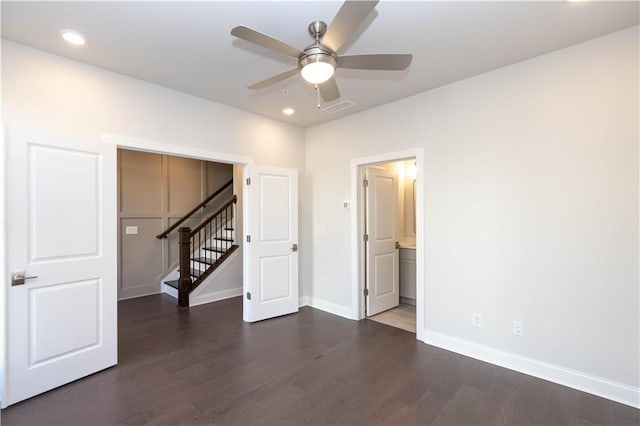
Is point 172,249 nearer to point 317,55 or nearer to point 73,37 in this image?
point 73,37

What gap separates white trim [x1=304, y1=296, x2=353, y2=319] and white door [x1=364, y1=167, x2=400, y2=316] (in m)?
0.31

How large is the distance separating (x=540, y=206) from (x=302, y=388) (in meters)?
2.62

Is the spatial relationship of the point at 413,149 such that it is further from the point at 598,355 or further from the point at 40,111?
the point at 40,111

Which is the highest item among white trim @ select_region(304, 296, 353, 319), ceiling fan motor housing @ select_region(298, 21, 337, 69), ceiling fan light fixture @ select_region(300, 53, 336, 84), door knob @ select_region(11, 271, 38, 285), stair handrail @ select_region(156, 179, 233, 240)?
ceiling fan motor housing @ select_region(298, 21, 337, 69)

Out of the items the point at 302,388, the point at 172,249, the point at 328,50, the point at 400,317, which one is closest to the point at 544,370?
the point at 400,317

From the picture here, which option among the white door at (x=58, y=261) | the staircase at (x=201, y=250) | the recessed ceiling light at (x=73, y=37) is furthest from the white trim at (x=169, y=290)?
the recessed ceiling light at (x=73, y=37)

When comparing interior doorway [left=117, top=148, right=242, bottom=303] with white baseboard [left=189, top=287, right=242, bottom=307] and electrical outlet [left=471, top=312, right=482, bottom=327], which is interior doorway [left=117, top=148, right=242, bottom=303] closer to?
white baseboard [left=189, top=287, right=242, bottom=307]

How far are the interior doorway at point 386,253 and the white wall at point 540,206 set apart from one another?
771 mm

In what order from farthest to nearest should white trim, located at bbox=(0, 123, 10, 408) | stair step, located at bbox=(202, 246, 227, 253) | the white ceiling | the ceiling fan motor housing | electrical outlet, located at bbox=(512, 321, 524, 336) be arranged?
stair step, located at bbox=(202, 246, 227, 253)
electrical outlet, located at bbox=(512, 321, 524, 336)
white trim, located at bbox=(0, 123, 10, 408)
the white ceiling
the ceiling fan motor housing

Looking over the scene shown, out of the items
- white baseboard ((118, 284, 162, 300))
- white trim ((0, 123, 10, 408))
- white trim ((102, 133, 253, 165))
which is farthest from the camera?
white baseboard ((118, 284, 162, 300))

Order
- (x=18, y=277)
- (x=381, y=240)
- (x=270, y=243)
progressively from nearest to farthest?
(x=18, y=277) < (x=270, y=243) < (x=381, y=240)

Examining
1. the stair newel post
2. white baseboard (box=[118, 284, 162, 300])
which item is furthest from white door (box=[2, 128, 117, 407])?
white baseboard (box=[118, 284, 162, 300])

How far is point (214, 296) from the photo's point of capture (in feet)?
16.5

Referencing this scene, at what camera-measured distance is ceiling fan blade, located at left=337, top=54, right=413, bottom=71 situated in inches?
76.5
